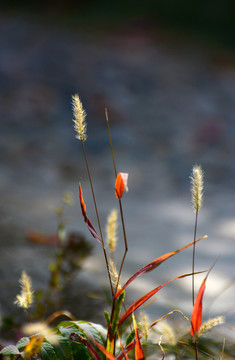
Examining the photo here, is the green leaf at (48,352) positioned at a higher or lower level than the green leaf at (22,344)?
lower

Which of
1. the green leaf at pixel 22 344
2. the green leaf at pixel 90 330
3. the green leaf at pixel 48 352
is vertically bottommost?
the green leaf at pixel 48 352

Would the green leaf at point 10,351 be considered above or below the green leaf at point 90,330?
below

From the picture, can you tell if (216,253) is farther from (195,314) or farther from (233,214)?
(195,314)

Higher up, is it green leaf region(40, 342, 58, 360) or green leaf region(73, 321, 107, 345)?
green leaf region(73, 321, 107, 345)

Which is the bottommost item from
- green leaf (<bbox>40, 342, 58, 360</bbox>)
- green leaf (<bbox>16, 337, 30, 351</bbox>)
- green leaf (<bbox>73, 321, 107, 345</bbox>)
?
green leaf (<bbox>40, 342, 58, 360</bbox>)

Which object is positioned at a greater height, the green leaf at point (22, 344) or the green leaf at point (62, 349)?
the green leaf at point (22, 344)

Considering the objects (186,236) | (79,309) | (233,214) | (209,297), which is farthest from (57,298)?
(233,214)

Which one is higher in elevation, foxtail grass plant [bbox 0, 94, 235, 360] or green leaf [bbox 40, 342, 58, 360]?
foxtail grass plant [bbox 0, 94, 235, 360]

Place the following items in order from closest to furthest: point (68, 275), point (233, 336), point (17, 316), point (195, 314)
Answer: point (195, 314)
point (233, 336)
point (17, 316)
point (68, 275)
